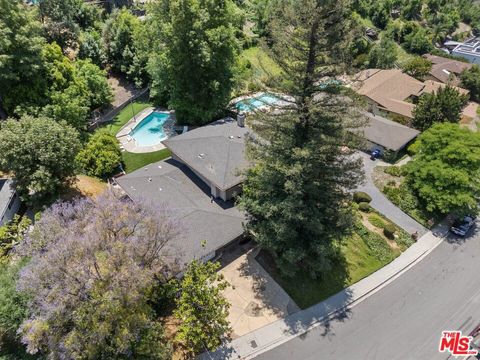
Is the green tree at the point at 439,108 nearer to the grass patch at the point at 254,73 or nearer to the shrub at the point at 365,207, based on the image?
the shrub at the point at 365,207

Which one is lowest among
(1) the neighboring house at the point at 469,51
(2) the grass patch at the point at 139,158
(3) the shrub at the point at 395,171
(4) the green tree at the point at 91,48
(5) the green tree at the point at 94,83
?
(1) the neighboring house at the point at 469,51

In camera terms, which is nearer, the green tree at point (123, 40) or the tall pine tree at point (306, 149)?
the tall pine tree at point (306, 149)

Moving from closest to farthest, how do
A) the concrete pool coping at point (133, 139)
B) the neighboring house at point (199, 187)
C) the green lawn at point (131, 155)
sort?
1. the neighboring house at point (199, 187)
2. the green lawn at point (131, 155)
3. the concrete pool coping at point (133, 139)

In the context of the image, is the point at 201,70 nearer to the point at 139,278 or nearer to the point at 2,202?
the point at 2,202

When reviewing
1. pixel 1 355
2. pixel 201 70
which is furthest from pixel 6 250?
pixel 201 70

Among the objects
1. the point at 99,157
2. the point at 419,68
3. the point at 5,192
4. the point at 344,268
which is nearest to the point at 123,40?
the point at 99,157

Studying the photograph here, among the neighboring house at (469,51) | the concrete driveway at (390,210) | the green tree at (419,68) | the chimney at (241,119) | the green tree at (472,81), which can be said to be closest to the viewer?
the concrete driveway at (390,210)

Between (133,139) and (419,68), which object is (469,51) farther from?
(133,139)

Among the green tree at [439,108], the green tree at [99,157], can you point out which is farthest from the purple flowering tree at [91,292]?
the green tree at [439,108]
